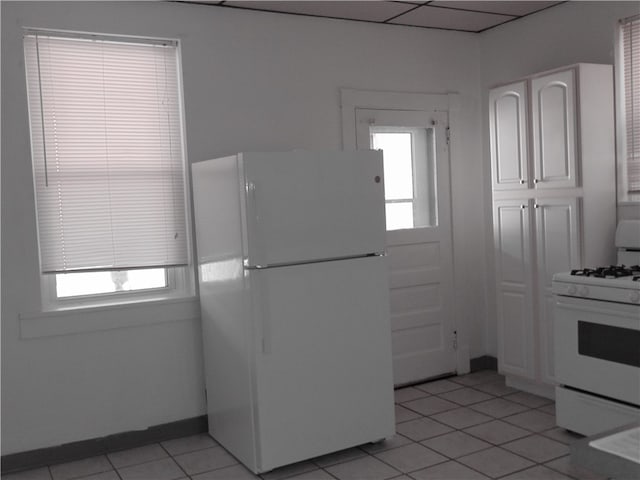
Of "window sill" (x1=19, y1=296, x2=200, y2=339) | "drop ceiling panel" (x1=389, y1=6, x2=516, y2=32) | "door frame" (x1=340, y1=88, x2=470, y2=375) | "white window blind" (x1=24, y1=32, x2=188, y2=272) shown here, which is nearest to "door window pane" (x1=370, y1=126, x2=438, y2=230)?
"door frame" (x1=340, y1=88, x2=470, y2=375)

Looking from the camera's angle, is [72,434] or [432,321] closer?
[72,434]

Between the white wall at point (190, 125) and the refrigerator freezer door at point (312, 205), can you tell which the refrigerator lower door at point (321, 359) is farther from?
the white wall at point (190, 125)

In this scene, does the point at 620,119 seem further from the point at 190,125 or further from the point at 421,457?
the point at 190,125

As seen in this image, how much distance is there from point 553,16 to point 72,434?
3.76 metres

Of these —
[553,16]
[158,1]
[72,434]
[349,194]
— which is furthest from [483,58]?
[72,434]

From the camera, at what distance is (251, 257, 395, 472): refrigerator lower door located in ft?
10.3

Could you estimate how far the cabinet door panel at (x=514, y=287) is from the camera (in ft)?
13.3

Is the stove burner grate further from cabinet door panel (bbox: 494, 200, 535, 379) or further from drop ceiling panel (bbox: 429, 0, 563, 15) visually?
drop ceiling panel (bbox: 429, 0, 563, 15)

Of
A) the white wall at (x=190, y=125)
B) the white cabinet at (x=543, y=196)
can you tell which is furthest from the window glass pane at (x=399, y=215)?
the white cabinet at (x=543, y=196)

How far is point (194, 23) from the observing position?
3.75 meters

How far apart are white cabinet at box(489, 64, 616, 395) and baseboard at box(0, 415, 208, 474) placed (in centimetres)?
203

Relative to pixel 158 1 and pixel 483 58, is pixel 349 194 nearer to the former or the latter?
pixel 158 1

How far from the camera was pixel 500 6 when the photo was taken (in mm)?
4082

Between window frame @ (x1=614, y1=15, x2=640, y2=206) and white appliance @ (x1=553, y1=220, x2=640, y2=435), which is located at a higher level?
window frame @ (x1=614, y1=15, x2=640, y2=206)
